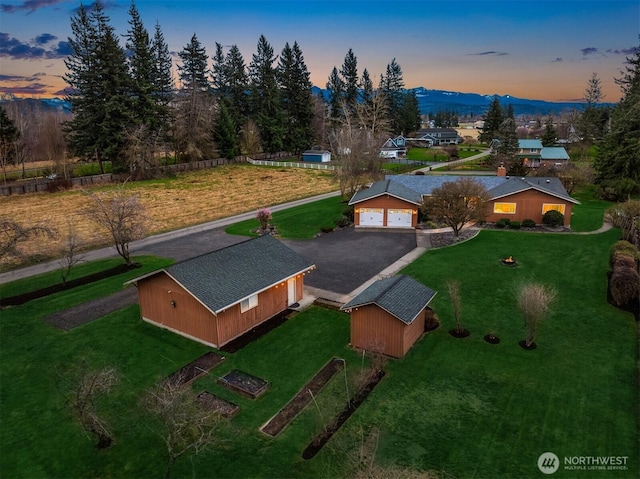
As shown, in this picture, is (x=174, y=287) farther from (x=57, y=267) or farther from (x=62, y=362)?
(x=57, y=267)

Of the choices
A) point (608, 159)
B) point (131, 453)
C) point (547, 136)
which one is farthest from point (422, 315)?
point (547, 136)

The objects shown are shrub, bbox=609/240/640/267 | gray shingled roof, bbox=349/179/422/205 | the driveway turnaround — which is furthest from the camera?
gray shingled roof, bbox=349/179/422/205

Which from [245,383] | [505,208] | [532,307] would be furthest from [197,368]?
[505,208]

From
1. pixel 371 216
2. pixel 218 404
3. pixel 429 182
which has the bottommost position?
pixel 218 404

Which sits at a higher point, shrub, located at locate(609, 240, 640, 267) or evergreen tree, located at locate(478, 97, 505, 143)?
evergreen tree, located at locate(478, 97, 505, 143)

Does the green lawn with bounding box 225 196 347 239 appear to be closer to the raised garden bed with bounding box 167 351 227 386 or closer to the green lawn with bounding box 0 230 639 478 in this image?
the green lawn with bounding box 0 230 639 478

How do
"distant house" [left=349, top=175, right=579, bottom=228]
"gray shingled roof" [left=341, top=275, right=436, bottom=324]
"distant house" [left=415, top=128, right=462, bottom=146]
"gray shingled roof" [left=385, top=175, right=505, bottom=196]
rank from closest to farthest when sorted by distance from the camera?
"gray shingled roof" [left=341, top=275, right=436, bottom=324] < "distant house" [left=349, top=175, right=579, bottom=228] < "gray shingled roof" [left=385, top=175, right=505, bottom=196] < "distant house" [left=415, top=128, right=462, bottom=146]

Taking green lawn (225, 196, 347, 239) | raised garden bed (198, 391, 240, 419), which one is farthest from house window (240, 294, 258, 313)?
green lawn (225, 196, 347, 239)

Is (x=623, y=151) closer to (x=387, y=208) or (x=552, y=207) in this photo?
(x=552, y=207)
